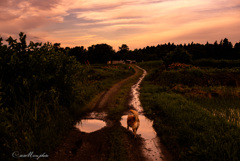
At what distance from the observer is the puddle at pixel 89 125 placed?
7275 millimetres

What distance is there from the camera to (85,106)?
10.9m

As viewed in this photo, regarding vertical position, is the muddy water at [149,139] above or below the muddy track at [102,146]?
below

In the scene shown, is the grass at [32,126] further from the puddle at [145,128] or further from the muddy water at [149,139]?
the muddy water at [149,139]

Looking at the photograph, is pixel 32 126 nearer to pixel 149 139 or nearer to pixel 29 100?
pixel 29 100

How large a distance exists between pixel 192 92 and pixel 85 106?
9.73 metres

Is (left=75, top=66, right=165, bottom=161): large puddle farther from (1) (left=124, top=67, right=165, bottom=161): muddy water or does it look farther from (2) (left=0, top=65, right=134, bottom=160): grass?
(2) (left=0, top=65, right=134, bottom=160): grass

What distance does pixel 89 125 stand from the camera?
306 inches

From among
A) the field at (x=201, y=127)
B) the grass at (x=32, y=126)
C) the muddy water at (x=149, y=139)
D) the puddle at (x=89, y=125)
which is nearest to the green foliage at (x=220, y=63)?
the field at (x=201, y=127)

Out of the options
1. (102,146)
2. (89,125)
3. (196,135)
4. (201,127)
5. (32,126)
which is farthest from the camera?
(89,125)

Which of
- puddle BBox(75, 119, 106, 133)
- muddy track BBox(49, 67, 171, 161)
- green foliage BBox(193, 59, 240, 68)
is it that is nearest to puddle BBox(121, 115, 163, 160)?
muddy track BBox(49, 67, 171, 161)

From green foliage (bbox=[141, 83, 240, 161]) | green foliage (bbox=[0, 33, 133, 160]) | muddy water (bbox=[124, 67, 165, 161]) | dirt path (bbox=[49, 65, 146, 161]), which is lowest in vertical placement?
muddy water (bbox=[124, 67, 165, 161])

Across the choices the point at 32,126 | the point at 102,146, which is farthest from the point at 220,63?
the point at 32,126

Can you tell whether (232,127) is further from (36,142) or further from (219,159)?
(36,142)

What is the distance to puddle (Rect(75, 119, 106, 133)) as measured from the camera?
23.9 feet
